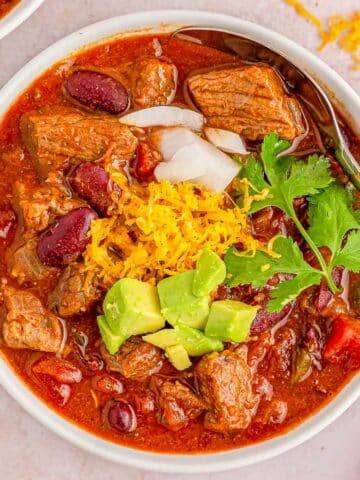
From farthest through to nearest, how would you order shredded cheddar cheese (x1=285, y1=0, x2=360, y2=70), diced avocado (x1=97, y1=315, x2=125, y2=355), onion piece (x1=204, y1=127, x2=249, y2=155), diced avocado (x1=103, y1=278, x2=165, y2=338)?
shredded cheddar cheese (x1=285, y1=0, x2=360, y2=70) → onion piece (x1=204, y1=127, x2=249, y2=155) → diced avocado (x1=97, y1=315, x2=125, y2=355) → diced avocado (x1=103, y1=278, x2=165, y2=338)

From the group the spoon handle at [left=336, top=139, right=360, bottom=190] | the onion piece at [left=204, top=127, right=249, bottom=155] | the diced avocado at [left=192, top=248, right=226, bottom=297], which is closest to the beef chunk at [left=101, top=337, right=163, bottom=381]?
the diced avocado at [left=192, top=248, right=226, bottom=297]

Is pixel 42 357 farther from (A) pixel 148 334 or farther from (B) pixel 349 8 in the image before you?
(B) pixel 349 8

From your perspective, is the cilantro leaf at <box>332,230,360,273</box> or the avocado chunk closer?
the avocado chunk

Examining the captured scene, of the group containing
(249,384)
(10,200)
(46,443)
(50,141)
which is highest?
(50,141)

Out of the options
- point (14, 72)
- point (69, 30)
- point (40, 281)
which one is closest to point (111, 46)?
point (69, 30)

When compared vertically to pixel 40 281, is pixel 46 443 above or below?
below

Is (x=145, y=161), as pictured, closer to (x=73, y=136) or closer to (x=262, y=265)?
(x=73, y=136)

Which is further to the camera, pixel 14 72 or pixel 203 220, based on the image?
pixel 14 72

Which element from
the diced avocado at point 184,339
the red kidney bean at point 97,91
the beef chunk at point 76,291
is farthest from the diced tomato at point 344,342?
the red kidney bean at point 97,91

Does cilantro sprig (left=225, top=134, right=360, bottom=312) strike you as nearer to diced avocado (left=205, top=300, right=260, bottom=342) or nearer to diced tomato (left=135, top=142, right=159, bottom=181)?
diced avocado (left=205, top=300, right=260, bottom=342)
